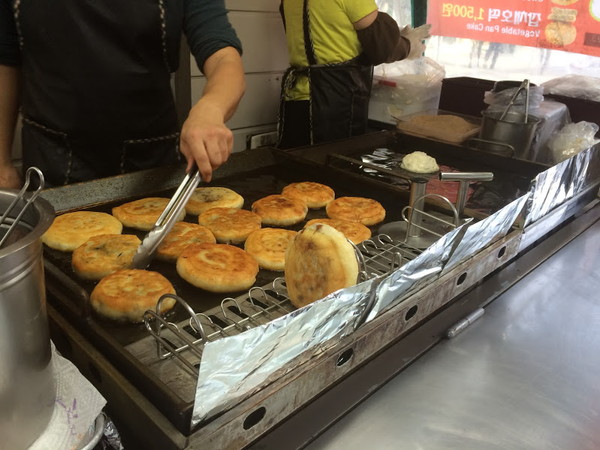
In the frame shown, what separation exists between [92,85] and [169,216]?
92 cm

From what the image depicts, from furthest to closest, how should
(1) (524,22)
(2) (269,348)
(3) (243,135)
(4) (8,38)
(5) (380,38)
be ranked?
(3) (243,135)
(1) (524,22)
(5) (380,38)
(4) (8,38)
(2) (269,348)

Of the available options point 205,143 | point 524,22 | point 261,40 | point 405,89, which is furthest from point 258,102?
point 205,143

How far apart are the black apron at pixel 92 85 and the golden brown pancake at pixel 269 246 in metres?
0.83

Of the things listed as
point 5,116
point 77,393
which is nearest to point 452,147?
point 5,116

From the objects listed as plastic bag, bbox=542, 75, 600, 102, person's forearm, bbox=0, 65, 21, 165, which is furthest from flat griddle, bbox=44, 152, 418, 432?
plastic bag, bbox=542, 75, 600, 102

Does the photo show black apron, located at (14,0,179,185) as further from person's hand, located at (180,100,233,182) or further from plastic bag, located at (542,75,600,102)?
plastic bag, located at (542,75,600,102)

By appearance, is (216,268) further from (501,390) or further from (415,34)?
(415,34)

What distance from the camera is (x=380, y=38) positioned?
3.63 meters

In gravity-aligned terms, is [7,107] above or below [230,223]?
above

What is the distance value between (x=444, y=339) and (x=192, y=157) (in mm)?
952

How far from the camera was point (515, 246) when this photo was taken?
6.04 feet

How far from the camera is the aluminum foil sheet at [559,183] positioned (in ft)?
6.06

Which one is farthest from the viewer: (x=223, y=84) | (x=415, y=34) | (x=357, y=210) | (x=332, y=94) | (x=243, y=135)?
(x=243, y=135)

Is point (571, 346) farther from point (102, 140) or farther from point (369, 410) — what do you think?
point (102, 140)
